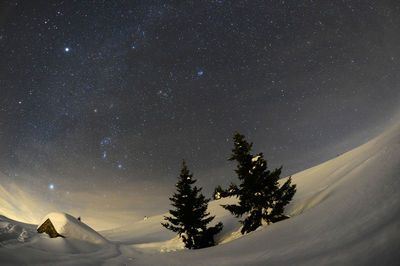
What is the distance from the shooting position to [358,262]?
1.67 metres

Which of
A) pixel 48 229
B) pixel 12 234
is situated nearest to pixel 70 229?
pixel 48 229

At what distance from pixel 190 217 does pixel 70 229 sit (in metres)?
9.89

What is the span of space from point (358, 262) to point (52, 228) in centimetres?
1951

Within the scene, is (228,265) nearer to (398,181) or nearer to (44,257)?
(398,181)

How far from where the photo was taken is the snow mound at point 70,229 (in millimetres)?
12680

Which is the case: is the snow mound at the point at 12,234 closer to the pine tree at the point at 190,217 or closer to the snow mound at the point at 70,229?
the snow mound at the point at 70,229

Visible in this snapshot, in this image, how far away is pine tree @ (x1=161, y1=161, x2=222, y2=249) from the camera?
16.8 m

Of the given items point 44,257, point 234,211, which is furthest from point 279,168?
point 44,257

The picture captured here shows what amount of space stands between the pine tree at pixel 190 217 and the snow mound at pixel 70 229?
6.21 m

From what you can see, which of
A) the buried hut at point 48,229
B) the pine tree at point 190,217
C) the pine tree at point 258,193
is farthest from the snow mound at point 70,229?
the pine tree at point 258,193

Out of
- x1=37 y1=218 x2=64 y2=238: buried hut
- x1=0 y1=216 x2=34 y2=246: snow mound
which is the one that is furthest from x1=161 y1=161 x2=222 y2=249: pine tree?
x1=0 y1=216 x2=34 y2=246: snow mound

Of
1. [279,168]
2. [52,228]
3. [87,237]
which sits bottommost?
[87,237]

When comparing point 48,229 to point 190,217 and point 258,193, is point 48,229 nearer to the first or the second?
point 190,217

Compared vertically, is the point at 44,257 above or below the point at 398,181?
below
